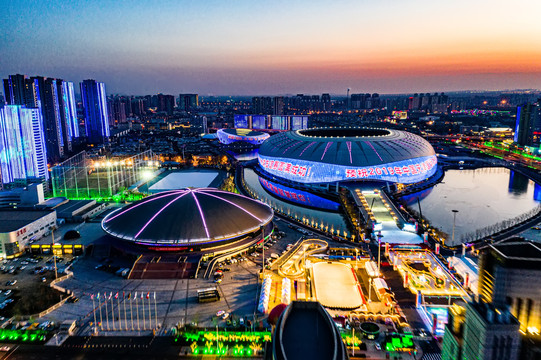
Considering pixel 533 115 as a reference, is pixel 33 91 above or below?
above

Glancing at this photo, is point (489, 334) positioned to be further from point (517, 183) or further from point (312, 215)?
point (517, 183)

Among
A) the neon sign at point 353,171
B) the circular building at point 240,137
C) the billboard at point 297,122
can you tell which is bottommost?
the neon sign at point 353,171

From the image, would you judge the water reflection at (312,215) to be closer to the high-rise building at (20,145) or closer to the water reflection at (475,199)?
the water reflection at (475,199)

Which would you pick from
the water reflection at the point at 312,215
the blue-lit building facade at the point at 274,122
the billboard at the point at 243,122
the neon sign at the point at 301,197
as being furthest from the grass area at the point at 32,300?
the billboard at the point at 243,122

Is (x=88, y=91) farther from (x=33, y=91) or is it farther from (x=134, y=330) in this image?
(x=134, y=330)

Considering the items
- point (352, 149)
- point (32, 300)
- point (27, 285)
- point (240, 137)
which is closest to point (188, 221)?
point (32, 300)

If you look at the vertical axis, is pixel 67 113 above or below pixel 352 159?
above

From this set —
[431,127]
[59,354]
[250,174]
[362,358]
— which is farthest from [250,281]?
[431,127]
